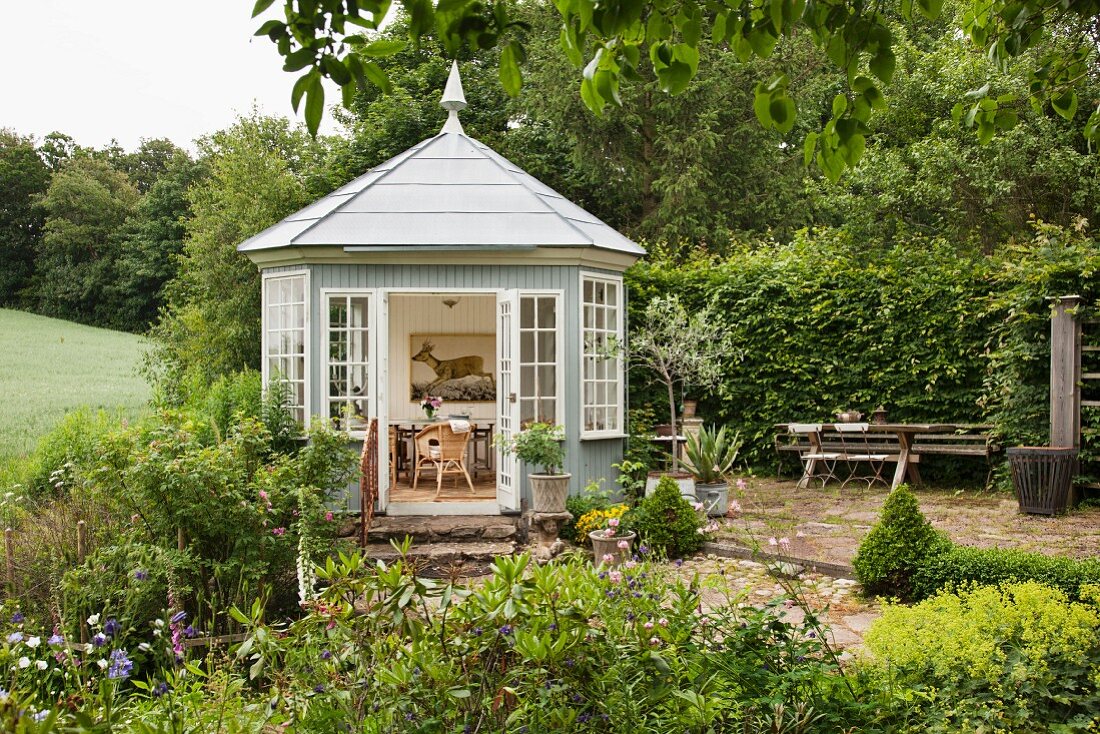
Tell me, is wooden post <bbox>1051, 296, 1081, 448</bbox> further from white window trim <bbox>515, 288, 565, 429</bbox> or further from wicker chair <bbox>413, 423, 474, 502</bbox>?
wicker chair <bbox>413, 423, 474, 502</bbox>

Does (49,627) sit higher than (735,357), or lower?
lower

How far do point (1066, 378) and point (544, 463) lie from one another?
5.37 m

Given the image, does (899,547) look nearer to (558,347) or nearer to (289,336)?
(558,347)

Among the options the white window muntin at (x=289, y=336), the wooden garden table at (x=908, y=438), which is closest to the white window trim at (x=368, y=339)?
the white window muntin at (x=289, y=336)

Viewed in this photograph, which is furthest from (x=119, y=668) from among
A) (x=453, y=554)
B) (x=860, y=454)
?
(x=860, y=454)

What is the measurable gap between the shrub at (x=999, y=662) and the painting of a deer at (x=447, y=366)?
10.2 metres

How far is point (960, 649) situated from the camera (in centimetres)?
321

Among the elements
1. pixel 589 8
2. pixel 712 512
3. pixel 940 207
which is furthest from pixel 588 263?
pixel 940 207

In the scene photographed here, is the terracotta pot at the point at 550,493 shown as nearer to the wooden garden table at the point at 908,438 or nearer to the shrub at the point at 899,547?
the shrub at the point at 899,547

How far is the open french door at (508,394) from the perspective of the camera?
9047mm

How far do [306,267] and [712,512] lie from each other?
190 inches

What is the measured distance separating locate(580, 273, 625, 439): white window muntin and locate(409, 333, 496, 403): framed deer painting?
3.67 m

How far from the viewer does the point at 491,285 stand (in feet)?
30.0

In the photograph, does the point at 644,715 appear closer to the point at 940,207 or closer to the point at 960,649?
the point at 960,649
